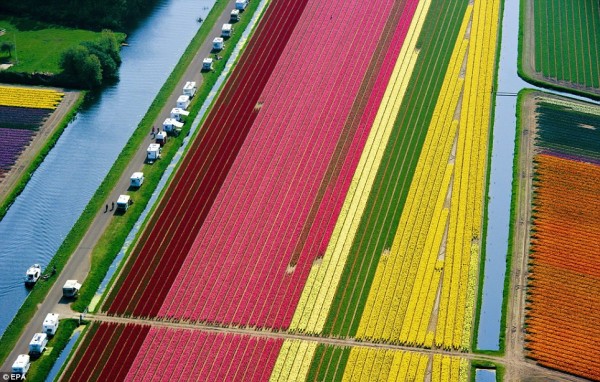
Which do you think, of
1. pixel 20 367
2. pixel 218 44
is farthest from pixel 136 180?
pixel 218 44

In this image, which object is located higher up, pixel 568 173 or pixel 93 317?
pixel 568 173

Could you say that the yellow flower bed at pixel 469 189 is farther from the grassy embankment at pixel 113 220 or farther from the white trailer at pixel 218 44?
the white trailer at pixel 218 44

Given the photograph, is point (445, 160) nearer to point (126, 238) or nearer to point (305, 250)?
point (305, 250)

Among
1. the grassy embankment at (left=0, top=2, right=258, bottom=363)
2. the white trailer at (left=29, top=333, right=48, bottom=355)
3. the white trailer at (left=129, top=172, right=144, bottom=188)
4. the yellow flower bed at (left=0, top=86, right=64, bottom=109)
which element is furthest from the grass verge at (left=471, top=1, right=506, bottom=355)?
the yellow flower bed at (left=0, top=86, right=64, bottom=109)

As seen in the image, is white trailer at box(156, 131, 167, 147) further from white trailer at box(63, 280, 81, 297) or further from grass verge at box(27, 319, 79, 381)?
grass verge at box(27, 319, 79, 381)

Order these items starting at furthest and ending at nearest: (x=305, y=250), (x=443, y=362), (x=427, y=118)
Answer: (x=427, y=118)
(x=305, y=250)
(x=443, y=362)

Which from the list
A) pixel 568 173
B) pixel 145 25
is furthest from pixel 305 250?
pixel 145 25

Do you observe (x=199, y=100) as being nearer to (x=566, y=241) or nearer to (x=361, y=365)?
(x=361, y=365)

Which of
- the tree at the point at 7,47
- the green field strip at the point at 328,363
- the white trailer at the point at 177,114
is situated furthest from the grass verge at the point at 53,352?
the tree at the point at 7,47
